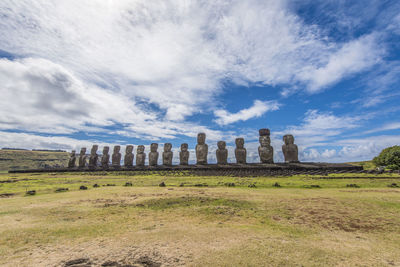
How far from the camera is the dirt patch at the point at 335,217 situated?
3.85 metres

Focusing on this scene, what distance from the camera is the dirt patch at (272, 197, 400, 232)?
12.6ft

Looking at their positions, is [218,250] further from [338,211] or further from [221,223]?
[338,211]

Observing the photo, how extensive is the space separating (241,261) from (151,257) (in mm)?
1230

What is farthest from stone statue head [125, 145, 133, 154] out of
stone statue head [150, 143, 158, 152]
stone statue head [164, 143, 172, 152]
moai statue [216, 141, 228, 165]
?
moai statue [216, 141, 228, 165]

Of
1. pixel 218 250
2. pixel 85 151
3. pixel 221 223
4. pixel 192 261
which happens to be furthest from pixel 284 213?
pixel 85 151

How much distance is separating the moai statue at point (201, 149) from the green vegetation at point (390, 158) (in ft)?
58.0

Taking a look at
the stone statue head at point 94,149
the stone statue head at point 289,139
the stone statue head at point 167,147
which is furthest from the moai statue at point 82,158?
the stone statue head at point 289,139

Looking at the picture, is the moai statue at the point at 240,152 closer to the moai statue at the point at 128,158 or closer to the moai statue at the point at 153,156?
the moai statue at the point at 153,156

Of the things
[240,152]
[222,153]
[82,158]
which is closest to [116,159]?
[82,158]

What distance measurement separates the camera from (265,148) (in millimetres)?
21812

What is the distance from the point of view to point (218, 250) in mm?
2939

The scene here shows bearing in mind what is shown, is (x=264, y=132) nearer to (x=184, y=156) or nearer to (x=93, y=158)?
(x=184, y=156)

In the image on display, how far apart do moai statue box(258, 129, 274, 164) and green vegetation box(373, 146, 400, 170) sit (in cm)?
975

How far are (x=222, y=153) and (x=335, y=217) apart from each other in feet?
65.2
